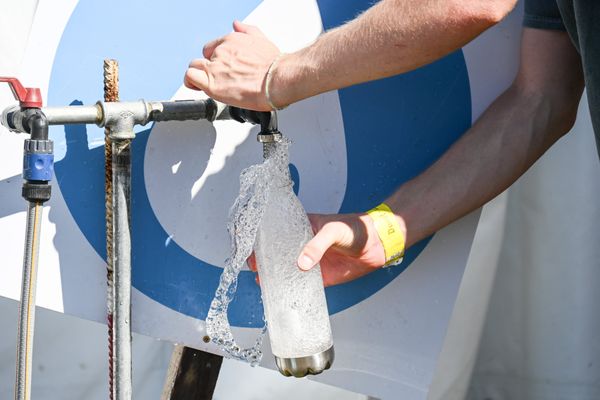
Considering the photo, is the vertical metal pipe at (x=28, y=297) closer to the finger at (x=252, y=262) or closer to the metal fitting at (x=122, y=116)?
the metal fitting at (x=122, y=116)

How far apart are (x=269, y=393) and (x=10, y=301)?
1.51 ft

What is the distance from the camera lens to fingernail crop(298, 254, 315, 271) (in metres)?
0.88

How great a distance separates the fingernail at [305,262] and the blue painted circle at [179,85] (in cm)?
19

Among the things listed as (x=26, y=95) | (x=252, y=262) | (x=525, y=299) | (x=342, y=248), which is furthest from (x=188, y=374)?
(x=525, y=299)

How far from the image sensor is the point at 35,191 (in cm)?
90

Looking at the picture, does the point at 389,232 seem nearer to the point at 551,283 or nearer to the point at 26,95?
the point at 26,95

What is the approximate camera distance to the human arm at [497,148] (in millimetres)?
994

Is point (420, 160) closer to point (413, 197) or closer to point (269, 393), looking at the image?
point (413, 197)

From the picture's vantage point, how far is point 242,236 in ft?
3.27

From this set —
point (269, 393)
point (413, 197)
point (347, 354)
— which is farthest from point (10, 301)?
point (413, 197)

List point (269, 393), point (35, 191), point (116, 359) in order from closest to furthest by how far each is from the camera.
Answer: point (35, 191) < point (116, 359) < point (269, 393)

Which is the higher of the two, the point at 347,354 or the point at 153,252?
the point at 153,252

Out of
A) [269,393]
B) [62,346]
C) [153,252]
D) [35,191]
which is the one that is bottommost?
[269,393]

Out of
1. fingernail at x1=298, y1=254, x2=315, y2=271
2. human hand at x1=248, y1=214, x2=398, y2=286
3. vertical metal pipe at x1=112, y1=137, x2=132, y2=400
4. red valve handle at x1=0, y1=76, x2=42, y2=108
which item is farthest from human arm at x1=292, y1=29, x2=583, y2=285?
red valve handle at x1=0, y1=76, x2=42, y2=108
